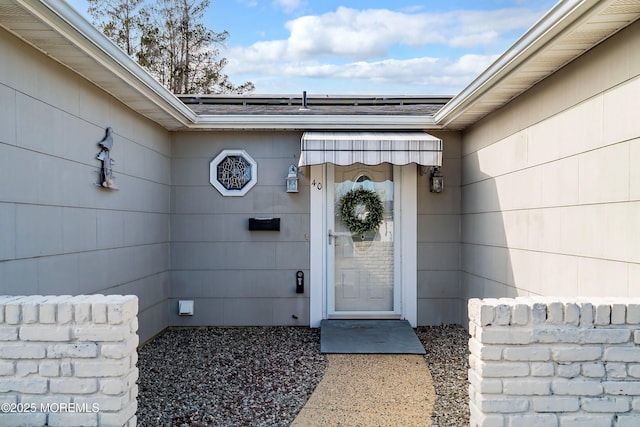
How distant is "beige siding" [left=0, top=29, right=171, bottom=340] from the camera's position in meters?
2.98

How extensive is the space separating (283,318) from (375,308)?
4.02 feet

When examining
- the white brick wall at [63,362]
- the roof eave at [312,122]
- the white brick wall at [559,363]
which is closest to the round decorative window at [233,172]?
the roof eave at [312,122]

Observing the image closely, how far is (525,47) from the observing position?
3.28 m

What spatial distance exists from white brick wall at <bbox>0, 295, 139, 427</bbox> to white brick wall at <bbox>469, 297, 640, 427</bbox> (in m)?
1.90

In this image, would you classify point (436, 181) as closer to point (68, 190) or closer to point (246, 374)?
point (246, 374)

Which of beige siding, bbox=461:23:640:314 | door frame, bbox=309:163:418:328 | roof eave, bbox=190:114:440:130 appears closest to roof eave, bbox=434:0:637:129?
beige siding, bbox=461:23:640:314

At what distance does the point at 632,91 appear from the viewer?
2805mm

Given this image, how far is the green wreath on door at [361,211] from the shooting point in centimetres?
591

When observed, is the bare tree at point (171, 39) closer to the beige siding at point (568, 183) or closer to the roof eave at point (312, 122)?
the roof eave at point (312, 122)

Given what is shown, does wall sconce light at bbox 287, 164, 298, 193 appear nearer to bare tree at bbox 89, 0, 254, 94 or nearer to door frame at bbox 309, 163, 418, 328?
door frame at bbox 309, 163, 418, 328

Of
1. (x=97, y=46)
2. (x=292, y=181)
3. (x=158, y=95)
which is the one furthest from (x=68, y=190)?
(x=292, y=181)

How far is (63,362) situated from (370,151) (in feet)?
12.4

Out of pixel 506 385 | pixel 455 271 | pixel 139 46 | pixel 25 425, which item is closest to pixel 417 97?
pixel 455 271

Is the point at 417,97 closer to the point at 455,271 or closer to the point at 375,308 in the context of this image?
the point at 455,271
